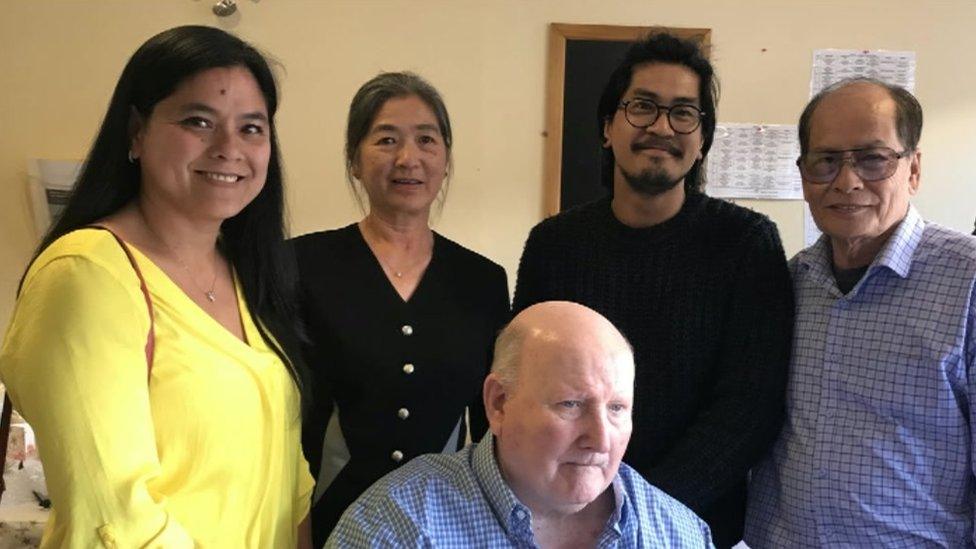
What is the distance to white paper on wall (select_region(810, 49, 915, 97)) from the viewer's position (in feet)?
10.6

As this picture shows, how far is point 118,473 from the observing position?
103 cm

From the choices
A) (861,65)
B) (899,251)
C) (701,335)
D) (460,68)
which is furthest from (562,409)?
(861,65)

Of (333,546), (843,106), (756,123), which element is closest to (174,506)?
(333,546)

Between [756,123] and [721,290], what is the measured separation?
1792mm

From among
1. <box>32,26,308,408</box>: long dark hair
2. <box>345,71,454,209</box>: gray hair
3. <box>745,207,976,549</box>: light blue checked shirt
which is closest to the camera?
<box>32,26,308,408</box>: long dark hair

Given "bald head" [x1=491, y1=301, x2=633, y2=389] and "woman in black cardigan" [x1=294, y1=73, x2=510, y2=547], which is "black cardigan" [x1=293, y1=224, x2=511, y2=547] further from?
"bald head" [x1=491, y1=301, x2=633, y2=389]

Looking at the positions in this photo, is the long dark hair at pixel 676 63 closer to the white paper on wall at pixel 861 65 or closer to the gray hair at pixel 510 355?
the gray hair at pixel 510 355

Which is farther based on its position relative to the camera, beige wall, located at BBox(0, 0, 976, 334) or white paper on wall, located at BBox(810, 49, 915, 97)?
white paper on wall, located at BBox(810, 49, 915, 97)

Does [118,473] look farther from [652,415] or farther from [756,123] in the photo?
[756,123]

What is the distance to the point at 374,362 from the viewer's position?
168 cm

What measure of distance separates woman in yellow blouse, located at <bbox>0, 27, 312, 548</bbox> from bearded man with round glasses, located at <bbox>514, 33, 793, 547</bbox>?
717 millimetres

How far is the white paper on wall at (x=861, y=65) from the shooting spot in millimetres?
3225

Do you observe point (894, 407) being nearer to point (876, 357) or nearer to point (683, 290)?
point (876, 357)

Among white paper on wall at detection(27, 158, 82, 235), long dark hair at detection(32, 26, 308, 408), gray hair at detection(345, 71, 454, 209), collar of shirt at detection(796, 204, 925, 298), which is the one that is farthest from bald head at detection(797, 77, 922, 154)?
white paper on wall at detection(27, 158, 82, 235)
